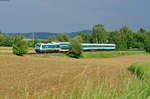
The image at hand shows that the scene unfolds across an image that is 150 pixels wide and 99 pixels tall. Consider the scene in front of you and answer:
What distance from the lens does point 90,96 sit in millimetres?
4082

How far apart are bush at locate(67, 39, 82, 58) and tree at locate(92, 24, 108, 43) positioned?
44.3 metres

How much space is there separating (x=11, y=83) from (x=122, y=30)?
9697cm

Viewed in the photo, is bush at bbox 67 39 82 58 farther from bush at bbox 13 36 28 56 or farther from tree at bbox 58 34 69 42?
tree at bbox 58 34 69 42

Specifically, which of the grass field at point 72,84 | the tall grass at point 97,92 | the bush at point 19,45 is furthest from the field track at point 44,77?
the bush at point 19,45

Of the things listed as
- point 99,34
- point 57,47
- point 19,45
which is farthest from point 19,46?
point 99,34

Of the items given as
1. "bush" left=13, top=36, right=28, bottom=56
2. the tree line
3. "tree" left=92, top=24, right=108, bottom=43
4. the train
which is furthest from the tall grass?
"tree" left=92, top=24, right=108, bottom=43

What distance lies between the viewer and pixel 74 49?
53.9m

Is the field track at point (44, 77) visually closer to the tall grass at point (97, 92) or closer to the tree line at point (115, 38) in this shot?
the tall grass at point (97, 92)

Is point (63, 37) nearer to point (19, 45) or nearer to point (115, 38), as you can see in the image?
point (115, 38)

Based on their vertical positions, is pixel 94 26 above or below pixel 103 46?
above

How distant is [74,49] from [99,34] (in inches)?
1857

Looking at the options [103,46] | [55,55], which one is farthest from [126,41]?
[55,55]

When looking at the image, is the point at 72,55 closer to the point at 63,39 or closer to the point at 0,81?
the point at 0,81

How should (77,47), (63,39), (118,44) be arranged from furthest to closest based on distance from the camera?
(63,39), (118,44), (77,47)
